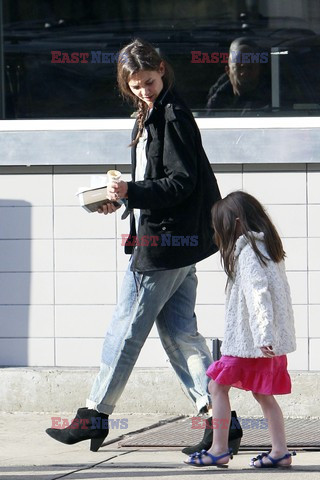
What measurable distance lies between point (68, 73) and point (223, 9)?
40.1 inches

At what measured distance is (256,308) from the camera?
4.57 m

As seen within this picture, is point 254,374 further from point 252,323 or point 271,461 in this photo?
point 271,461

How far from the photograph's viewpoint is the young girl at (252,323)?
460cm

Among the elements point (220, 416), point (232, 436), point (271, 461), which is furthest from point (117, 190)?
point (271, 461)

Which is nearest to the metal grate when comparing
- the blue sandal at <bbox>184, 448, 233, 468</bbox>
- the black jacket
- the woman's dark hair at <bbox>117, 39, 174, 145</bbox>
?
the blue sandal at <bbox>184, 448, 233, 468</bbox>

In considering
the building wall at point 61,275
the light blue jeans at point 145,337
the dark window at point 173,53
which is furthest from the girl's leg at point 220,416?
the dark window at point 173,53

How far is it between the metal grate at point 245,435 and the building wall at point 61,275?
18.6 inches

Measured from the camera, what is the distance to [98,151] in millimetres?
6336

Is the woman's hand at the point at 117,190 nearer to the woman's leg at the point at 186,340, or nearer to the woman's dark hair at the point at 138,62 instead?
the woman's dark hair at the point at 138,62

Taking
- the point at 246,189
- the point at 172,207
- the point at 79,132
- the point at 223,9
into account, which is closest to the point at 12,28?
the point at 79,132

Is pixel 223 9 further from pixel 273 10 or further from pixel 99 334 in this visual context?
pixel 99 334

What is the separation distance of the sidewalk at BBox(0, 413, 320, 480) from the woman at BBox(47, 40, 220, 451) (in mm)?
148

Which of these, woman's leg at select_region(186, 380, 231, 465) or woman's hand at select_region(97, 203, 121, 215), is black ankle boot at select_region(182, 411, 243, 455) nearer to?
woman's leg at select_region(186, 380, 231, 465)

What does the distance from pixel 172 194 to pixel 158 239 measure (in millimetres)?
236
